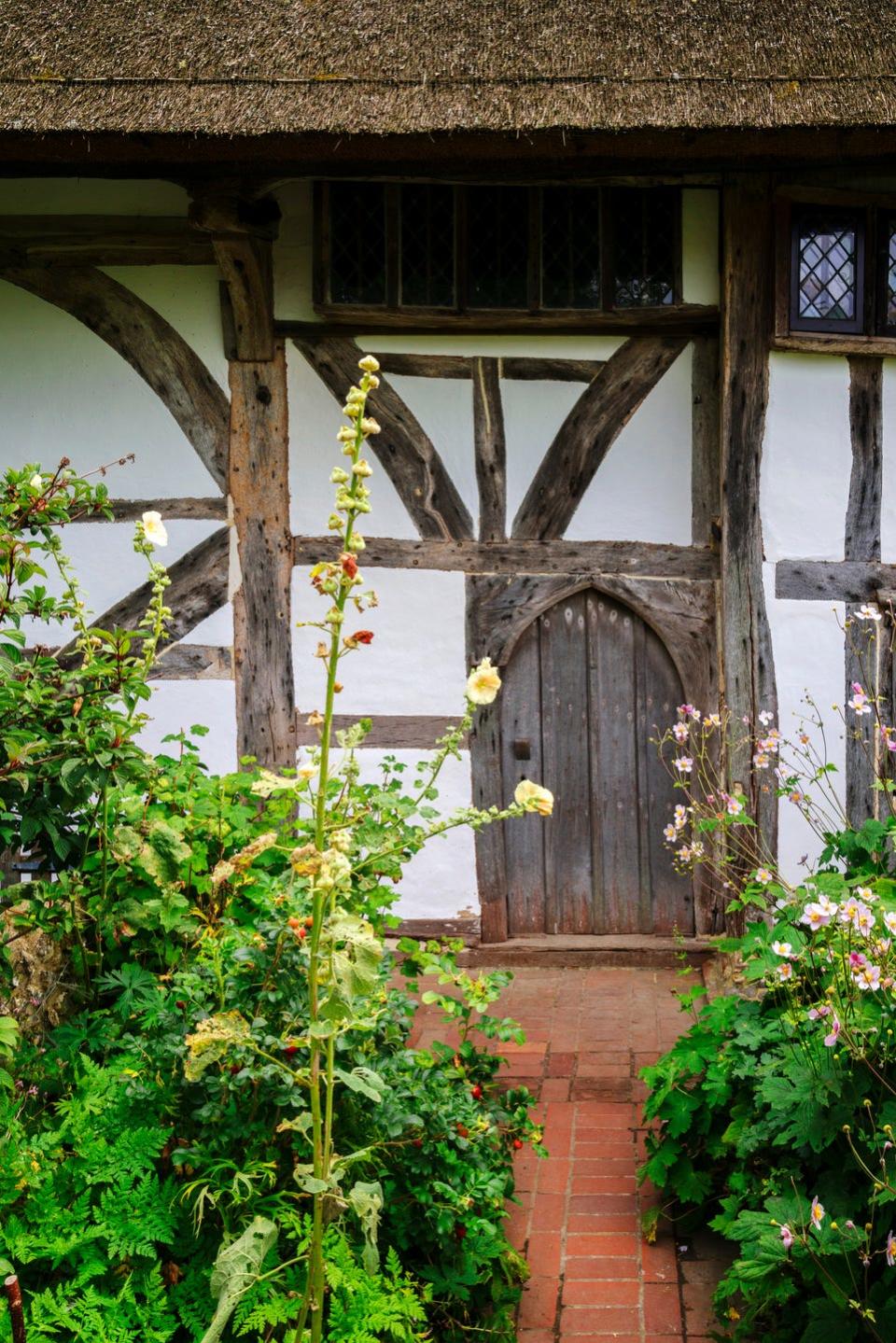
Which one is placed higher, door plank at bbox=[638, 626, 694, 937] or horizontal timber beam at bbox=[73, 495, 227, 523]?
horizontal timber beam at bbox=[73, 495, 227, 523]

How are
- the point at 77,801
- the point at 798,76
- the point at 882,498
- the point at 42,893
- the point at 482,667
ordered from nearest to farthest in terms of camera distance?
the point at 482,667, the point at 77,801, the point at 42,893, the point at 798,76, the point at 882,498

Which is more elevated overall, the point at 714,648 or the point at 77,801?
the point at 714,648

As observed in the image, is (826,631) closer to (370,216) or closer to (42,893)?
(370,216)

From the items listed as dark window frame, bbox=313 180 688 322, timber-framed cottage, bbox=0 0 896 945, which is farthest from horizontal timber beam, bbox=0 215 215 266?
dark window frame, bbox=313 180 688 322

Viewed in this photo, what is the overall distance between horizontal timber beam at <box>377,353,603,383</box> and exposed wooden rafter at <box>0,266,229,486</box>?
859mm

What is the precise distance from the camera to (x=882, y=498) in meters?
5.78

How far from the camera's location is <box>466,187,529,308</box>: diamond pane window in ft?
19.3

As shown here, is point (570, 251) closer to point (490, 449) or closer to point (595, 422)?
point (595, 422)

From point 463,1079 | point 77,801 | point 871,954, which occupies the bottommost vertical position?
point 463,1079

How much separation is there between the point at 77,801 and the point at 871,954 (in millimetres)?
1909

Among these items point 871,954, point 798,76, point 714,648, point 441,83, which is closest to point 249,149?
point 441,83

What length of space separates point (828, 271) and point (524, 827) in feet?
9.70

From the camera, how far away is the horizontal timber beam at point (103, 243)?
589 cm

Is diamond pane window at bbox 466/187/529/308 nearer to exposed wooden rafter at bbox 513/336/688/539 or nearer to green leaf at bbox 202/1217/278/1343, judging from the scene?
exposed wooden rafter at bbox 513/336/688/539
